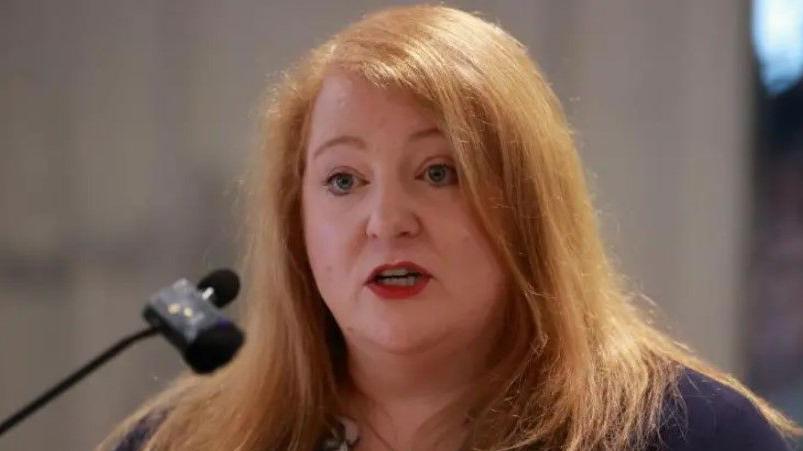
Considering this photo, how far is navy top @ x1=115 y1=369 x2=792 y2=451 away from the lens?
3.07 ft

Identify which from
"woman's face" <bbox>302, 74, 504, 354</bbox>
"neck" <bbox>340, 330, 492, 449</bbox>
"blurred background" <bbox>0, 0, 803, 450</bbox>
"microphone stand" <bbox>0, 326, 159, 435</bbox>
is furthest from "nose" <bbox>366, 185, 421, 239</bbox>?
"blurred background" <bbox>0, 0, 803, 450</bbox>

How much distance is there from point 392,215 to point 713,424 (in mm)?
309

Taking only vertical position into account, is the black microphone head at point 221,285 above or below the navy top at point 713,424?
above

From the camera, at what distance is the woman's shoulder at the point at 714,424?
36.9 inches

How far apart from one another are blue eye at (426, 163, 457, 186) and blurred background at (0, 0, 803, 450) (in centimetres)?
63

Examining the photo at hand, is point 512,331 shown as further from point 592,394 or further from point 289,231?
point 289,231

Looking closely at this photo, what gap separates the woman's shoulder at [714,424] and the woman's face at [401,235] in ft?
0.57

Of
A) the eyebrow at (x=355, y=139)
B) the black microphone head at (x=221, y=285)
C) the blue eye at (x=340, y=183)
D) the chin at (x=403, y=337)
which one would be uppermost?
the eyebrow at (x=355, y=139)

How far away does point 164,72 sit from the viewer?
5.66 ft

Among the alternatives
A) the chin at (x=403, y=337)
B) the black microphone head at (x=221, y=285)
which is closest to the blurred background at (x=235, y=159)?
the chin at (x=403, y=337)

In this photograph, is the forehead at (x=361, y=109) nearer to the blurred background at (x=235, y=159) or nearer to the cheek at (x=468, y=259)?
the cheek at (x=468, y=259)

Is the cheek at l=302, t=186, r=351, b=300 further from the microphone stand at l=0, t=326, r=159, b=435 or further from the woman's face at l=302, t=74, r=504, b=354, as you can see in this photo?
the microphone stand at l=0, t=326, r=159, b=435

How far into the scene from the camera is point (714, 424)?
3.10ft

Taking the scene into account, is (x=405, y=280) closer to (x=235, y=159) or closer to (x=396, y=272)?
(x=396, y=272)
